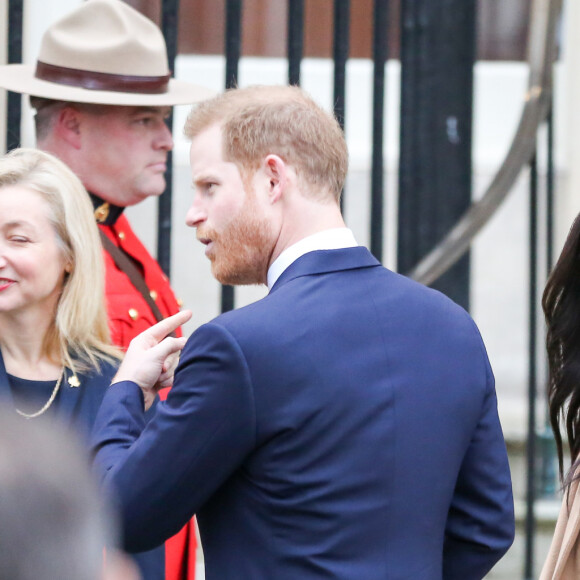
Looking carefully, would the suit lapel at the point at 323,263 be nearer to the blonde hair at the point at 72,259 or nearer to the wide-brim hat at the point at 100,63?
the blonde hair at the point at 72,259

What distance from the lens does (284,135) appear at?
71.4 inches

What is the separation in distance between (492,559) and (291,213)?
647 mm

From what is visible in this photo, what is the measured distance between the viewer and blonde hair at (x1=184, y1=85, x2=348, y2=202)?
1.81 metres

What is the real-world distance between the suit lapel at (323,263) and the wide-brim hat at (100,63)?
0.85 metres

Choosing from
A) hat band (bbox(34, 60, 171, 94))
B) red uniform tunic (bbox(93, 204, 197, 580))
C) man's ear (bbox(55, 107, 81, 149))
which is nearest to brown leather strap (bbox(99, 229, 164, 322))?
red uniform tunic (bbox(93, 204, 197, 580))

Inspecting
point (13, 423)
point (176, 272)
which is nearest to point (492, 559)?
point (13, 423)

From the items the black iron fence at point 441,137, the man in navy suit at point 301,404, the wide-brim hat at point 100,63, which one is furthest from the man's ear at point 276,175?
the black iron fence at point 441,137

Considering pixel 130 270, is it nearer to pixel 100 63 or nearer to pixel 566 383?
pixel 100 63

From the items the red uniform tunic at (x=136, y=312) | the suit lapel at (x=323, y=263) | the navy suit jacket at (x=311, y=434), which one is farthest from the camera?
the red uniform tunic at (x=136, y=312)

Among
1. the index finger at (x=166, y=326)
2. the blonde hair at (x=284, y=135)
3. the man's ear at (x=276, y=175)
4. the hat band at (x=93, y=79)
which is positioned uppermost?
the hat band at (x=93, y=79)

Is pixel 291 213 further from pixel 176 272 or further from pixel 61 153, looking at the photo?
pixel 176 272

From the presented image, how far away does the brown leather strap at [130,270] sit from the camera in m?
2.50

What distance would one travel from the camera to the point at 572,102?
18.0ft

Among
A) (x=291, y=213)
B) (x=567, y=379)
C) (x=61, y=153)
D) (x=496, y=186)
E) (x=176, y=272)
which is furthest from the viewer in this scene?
(x=176, y=272)
